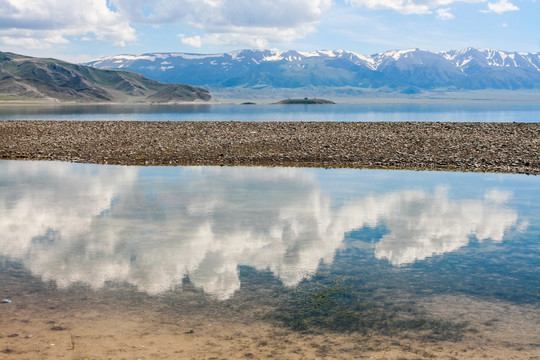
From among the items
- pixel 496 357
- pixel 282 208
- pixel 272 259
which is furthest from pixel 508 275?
pixel 282 208

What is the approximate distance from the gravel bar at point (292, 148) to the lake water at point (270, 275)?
10.5m

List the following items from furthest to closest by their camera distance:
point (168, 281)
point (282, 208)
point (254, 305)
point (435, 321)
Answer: point (282, 208)
point (168, 281)
point (254, 305)
point (435, 321)

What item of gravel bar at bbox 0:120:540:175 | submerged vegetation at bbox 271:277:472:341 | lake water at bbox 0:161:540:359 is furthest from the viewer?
gravel bar at bbox 0:120:540:175

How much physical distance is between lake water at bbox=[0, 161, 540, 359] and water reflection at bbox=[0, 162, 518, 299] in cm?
7

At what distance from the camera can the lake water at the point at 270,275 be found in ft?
30.7

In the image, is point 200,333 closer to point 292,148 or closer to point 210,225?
point 210,225

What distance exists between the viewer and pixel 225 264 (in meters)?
13.2

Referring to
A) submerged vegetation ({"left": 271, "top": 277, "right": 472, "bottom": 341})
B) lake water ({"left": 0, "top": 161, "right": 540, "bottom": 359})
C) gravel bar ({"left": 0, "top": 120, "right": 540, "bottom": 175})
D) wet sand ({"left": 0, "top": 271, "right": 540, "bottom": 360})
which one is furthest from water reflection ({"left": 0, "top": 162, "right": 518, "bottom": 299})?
gravel bar ({"left": 0, "top": 120, "right": 540, "bottom": 175})

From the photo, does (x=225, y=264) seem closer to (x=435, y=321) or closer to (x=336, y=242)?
(x=336, y=242)

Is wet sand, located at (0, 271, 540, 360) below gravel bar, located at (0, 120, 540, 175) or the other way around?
below

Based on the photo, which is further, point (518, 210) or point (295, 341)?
point (518, 210)

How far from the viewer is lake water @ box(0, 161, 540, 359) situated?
9344mm

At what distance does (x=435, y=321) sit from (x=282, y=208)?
1035cm

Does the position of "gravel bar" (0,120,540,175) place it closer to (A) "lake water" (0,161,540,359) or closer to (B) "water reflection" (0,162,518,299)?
(B) "water reflection" (0,162,518,299)
